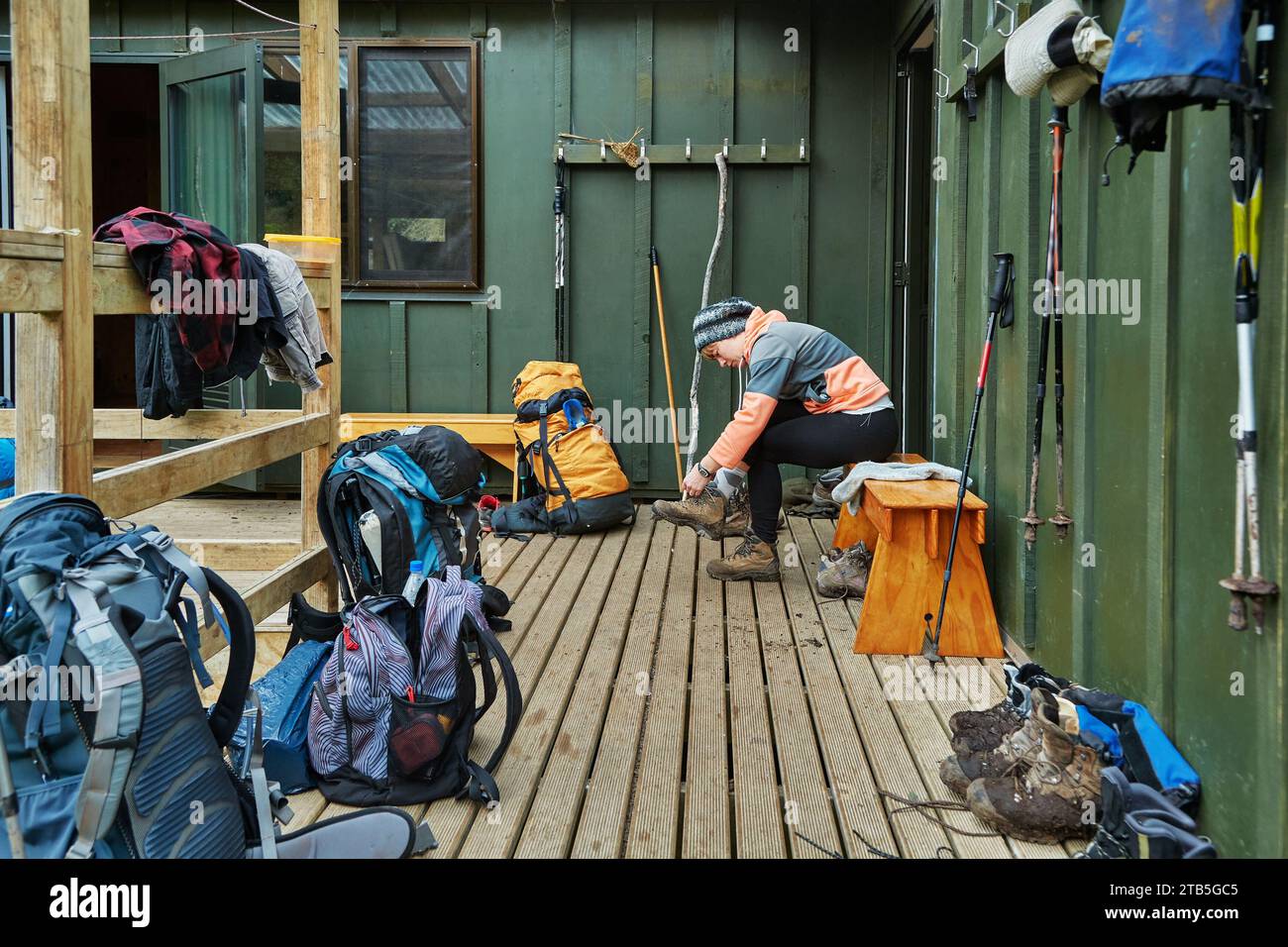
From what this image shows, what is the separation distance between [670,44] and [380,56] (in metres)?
1.55

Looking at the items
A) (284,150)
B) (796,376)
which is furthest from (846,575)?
(284,150)

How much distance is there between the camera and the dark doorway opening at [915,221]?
6219mm

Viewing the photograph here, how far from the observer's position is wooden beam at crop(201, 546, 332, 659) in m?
3.13

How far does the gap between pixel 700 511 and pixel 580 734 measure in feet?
6.45

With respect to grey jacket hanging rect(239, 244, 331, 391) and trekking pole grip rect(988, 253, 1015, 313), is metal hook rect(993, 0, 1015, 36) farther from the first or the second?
grey jacket hanging rect(239, 244, 331, 391)

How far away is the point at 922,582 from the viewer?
3.73 metres

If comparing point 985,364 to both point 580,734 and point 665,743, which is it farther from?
point 580,734

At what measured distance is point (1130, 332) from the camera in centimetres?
267

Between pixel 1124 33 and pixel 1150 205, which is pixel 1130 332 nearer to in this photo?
pixel 1150 205

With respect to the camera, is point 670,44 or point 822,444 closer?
point 822,444

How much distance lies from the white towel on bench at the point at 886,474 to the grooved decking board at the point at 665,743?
0.70m

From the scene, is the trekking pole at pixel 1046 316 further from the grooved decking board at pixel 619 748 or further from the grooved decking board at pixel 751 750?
the grooved decking board at pixel 619 748

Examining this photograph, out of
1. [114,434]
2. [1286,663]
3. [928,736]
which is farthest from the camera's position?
[114,434]
